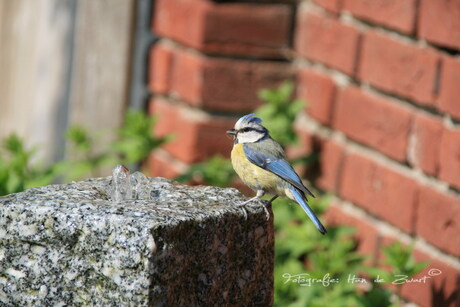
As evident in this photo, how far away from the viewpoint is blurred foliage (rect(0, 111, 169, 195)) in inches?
135

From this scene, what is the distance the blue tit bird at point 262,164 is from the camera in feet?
8.84

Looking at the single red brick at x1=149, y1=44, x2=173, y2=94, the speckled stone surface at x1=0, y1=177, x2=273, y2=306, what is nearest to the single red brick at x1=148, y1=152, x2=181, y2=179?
the single red brick at x1=149, y1=44, x2=173, y2=94

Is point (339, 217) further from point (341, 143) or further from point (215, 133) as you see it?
point (215, 133)

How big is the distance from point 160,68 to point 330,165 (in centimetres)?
99

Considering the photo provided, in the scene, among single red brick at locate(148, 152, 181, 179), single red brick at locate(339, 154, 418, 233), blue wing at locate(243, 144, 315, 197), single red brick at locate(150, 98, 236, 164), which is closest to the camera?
blue wing at locate(243, 144, 315, 197)

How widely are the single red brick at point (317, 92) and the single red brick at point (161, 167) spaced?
65cm

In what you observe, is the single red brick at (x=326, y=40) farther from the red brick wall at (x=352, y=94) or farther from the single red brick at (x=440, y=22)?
the single red brick at (x=440, y=22)

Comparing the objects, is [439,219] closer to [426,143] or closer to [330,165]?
[426,143]

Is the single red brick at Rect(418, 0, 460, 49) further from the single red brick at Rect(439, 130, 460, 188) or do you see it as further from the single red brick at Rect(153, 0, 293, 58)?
the single red brick at Rect(153, 0, 293, 58)

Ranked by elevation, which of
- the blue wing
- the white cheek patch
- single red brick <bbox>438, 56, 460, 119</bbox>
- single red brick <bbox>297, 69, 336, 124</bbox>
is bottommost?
single red brick <bbox>297, 69, 336, 124</bbox>

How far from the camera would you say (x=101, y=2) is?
4.29m

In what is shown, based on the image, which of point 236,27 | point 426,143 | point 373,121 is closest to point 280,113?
point 236,27

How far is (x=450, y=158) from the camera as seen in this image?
9.25 ft

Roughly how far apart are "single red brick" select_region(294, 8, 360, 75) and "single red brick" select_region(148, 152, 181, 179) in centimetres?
76
